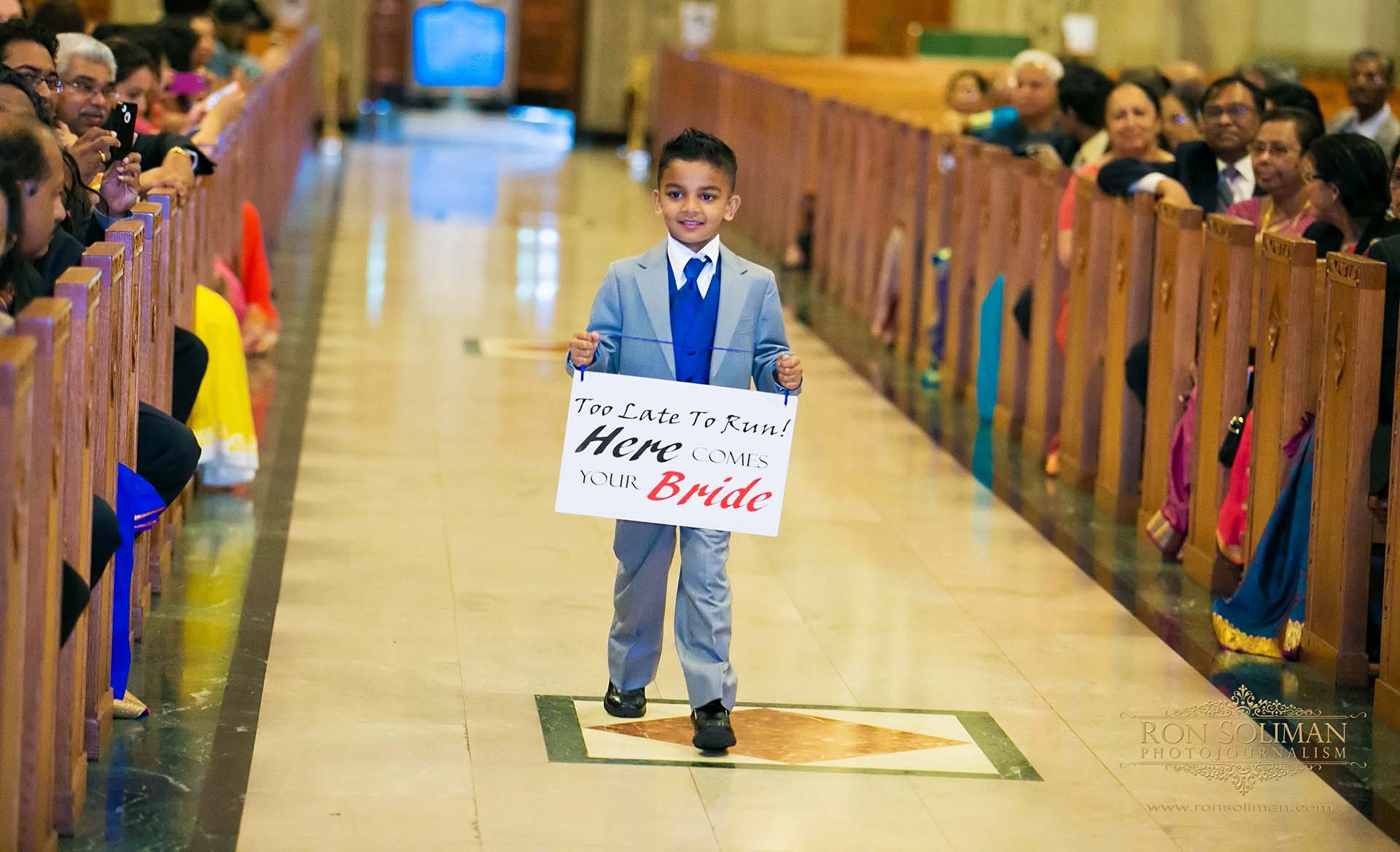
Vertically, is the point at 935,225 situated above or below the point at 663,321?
below

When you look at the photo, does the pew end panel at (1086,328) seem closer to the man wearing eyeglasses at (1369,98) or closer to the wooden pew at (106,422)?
the man wearing eyeglasses at (1369,98)

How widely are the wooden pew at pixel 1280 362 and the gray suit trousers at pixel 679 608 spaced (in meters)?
1.84

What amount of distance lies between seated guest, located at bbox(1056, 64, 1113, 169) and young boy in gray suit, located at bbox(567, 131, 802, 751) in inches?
158

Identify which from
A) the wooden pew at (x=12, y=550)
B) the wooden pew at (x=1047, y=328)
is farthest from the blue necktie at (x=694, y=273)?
the wooden pew at (x=1047, y=328)

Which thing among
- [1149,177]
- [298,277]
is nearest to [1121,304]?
[1149,177]

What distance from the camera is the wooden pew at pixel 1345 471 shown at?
15.6 ft

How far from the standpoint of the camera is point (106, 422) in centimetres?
390

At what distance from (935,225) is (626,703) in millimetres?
5423

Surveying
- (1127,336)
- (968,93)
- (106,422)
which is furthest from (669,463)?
(968,93)

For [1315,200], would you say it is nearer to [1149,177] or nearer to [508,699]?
[1149,177]

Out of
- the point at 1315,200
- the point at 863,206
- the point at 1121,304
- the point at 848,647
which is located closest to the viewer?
the point at 848,647

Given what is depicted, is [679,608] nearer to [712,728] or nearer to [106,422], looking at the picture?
[712,728]

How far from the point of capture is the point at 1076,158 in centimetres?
806

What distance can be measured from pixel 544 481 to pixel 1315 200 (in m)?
2.69
